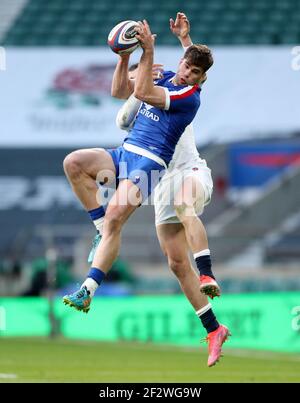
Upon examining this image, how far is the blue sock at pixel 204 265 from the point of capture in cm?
920

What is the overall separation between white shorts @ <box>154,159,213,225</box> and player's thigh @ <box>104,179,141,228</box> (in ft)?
2.26

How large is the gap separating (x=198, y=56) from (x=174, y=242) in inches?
64.6

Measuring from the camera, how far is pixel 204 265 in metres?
9.27

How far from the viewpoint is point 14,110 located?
21.7 m

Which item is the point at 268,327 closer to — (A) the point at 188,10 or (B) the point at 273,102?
(B) the point at 273,102

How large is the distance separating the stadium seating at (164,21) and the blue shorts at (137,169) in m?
14.3

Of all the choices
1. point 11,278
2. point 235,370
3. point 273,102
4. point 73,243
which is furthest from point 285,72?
point 235,370

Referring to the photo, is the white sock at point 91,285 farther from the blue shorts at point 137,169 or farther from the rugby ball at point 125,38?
the rugby ball at point 125,38

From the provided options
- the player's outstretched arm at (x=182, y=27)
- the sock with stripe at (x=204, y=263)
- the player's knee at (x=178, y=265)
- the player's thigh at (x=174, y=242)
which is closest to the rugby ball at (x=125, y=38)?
the player's outstretched arm at (x=182, y=27)

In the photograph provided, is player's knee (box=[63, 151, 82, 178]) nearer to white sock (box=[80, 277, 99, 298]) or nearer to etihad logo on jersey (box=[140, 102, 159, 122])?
Result: etihad logo on jersey (box=[140, 102, 159, 122])

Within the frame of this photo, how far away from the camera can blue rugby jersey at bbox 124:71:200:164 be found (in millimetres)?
9336

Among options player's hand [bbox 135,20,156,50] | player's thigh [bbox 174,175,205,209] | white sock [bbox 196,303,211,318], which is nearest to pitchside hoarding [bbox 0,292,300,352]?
white sock [bbox 196,303,211,318]

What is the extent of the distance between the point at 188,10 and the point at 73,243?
234 inches

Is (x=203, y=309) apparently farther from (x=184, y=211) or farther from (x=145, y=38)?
(x=145, y=38)
